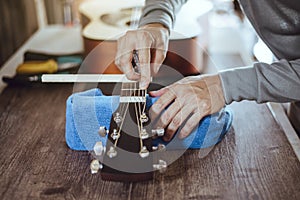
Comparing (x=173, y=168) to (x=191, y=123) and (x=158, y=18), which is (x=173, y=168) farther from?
(x=158, y=18)

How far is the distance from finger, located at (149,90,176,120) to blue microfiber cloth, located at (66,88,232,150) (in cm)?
2

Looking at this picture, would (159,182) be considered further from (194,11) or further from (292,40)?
(194,11)

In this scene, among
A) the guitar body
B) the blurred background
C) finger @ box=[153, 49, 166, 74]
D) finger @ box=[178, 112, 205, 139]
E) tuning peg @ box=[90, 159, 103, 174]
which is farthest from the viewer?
the blurred background

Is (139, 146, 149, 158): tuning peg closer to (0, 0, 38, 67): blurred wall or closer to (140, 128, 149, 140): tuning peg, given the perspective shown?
(140, 128, 149, 140): tuning peg

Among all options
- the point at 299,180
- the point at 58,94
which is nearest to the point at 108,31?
the point at 58,94

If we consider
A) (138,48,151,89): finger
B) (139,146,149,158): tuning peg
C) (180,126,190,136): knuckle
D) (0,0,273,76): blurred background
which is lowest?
(0,0,273,76): blurred background

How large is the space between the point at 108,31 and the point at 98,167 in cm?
65

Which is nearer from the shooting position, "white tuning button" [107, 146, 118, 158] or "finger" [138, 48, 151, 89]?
"white tuning button" [107, 146, 118, 158]

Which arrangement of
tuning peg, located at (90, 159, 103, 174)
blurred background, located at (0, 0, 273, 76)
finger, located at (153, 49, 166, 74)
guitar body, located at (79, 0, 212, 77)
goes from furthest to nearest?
blurred background, located at (0, 0, 273, 76)
guitar body, located at (79, 0, 212, 77)
finger, located at (153, 49, 166, 74)
tuning peg, located at (90, 159, 103, 174)

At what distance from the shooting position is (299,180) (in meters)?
0.73

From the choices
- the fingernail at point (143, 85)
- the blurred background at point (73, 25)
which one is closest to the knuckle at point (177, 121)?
the fingernail at point (143, 85)

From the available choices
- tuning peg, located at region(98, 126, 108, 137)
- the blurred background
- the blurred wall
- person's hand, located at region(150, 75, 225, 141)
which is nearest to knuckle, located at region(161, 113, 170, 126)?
person's hand, located at region(150, 75, 225, 141)

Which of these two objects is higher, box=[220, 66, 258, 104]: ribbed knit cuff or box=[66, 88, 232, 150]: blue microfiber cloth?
box=[220, 66, 258, 104]: ribbed knit cuff

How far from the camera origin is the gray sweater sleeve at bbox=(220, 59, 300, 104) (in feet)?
2.44
